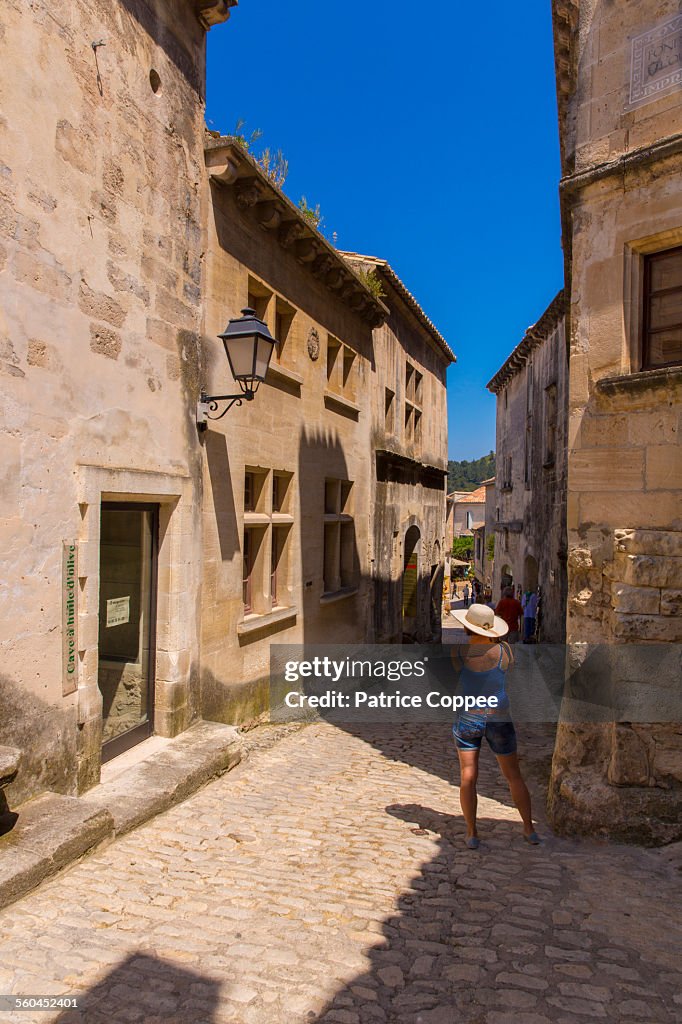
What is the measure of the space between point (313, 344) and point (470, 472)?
115888mm

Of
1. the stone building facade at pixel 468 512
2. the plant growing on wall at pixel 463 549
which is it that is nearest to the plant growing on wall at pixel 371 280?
the plant growing on wall at pixel 463 549

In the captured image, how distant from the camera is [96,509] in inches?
181

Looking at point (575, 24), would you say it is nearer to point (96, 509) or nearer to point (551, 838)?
point (96, 509)

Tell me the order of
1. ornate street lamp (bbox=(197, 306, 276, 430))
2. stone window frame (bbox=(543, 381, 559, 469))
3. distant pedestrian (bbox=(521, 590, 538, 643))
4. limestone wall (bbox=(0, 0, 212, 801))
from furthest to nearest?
distant pedestrian (bbox=(521, 590, 538, 643)) < stone window frame (bbox=(543, 381, 559, 469)) < ornate street lamp (bbox=(197, 306, 276, 430)) < limestone wall (bbox=(0, 0, 212, 801))

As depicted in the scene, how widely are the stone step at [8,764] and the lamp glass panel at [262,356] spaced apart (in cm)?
339

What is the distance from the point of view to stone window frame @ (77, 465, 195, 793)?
455 cm

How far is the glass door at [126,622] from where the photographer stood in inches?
204

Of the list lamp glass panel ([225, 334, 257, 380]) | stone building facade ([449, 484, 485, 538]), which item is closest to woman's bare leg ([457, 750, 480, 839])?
lamp glass panel ([225, 334, 257, 380])

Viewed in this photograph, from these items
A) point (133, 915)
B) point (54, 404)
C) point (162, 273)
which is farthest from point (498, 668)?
point (162, 273)

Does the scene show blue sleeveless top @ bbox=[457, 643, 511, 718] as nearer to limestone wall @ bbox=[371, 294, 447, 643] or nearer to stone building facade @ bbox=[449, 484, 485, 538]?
limestone wall @ bbox=[371, 294, 447, 643]

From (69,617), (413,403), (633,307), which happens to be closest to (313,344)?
(633,307)

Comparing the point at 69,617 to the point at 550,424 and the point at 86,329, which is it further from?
the point at 550,424

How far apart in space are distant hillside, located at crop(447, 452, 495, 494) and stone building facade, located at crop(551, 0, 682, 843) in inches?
4162

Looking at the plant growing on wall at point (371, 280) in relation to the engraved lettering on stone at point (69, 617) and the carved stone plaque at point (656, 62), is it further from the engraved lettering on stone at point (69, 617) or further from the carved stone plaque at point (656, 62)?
the engraved lettering on stone at point (69, 617)
